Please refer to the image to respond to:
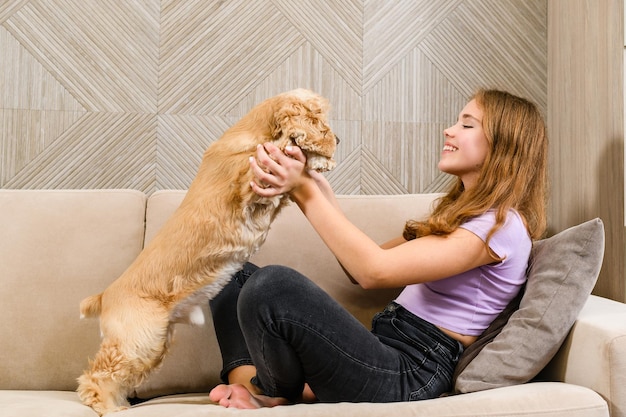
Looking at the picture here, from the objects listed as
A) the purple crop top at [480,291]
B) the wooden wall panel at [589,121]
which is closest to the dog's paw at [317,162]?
the purple crop top at [480,291]

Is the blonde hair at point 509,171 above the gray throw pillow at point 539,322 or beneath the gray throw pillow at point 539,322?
above

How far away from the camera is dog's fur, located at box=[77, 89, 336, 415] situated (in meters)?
1.36

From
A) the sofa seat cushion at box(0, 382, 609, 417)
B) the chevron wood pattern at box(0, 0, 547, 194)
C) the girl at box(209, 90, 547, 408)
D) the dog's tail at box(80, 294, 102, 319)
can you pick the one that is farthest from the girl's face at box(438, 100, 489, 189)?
the dog's tail at box(80, 294, 102, 319)

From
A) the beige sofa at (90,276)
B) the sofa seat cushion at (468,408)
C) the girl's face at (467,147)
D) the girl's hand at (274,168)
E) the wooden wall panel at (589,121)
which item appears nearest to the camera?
the sofa seat cushion at (468,408)

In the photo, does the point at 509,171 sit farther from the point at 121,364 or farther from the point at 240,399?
the point at 121,364

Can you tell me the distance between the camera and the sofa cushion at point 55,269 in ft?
5.64

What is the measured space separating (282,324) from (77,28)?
1562 mm

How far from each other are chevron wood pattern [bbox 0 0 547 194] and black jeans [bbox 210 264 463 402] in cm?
107

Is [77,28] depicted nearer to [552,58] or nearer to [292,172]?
[292,172]

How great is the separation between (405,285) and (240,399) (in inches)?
18.2

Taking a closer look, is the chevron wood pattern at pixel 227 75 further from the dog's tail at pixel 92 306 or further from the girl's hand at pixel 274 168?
the girl's hand at pixel 274 168

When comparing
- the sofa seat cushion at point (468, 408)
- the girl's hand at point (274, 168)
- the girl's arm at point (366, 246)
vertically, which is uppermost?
the girl's hand at point (274, 168)

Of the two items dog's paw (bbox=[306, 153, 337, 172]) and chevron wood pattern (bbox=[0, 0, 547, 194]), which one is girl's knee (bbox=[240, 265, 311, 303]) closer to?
dog's paw (bbox=[306, 153, 337, 172])

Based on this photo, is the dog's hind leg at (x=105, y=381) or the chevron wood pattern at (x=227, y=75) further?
the chevron wood pattern at (x=227, y=75)
